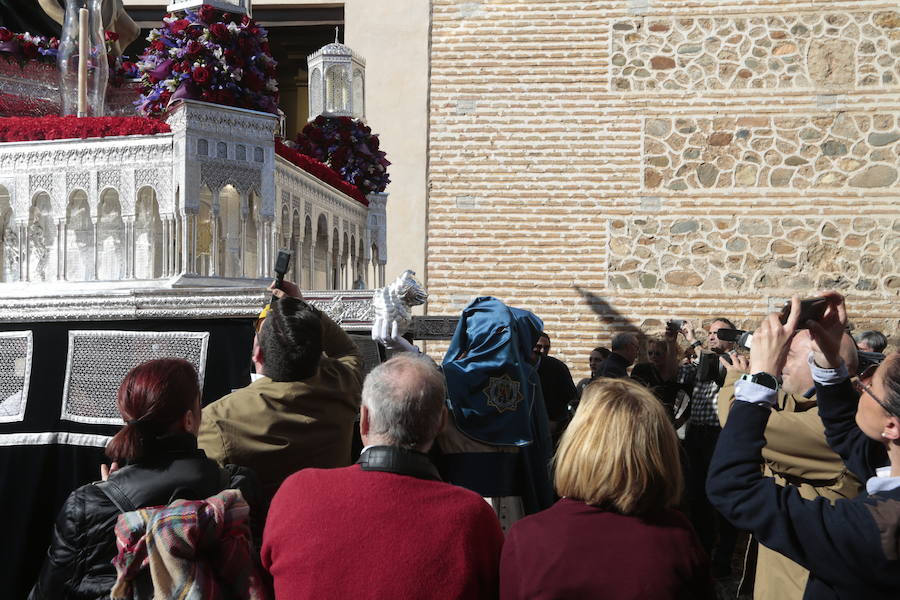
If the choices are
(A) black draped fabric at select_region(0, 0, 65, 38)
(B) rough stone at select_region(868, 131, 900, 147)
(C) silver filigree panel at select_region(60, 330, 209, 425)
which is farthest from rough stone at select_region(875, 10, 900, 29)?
(C) silver filigree panel at select_region(60, 330, 209, 425)

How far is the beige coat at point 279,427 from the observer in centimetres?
283

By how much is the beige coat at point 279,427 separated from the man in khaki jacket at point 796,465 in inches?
45.5

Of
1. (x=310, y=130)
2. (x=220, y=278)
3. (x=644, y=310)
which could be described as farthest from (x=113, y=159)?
(x=644, y=310)

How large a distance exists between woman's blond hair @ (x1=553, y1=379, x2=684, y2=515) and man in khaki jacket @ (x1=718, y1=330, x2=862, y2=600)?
2.86 ft

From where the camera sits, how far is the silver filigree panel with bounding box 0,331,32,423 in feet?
13.0

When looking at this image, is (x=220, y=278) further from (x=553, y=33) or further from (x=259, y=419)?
(x=553, y=33)

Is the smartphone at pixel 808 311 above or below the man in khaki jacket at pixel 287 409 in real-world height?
above

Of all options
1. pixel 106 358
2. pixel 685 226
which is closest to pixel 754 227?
pixel 685 226

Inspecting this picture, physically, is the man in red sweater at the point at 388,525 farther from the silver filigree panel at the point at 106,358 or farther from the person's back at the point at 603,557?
the silver filigree panel at the point at 106,358

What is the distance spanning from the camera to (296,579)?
2078 millimetres

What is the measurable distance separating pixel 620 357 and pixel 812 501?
442cm

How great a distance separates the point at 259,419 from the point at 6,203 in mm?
2508

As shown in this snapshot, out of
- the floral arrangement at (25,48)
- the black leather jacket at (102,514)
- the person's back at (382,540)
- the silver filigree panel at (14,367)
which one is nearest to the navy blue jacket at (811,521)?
the person's back at (382,540)

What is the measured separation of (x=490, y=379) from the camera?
385cm
